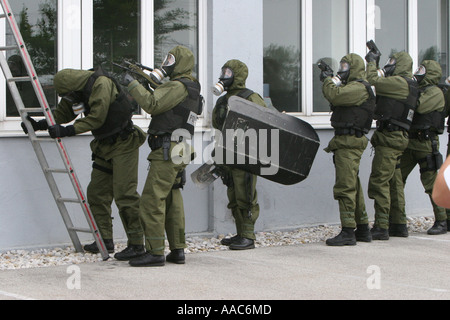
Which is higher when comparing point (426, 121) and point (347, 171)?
point (426, 121)

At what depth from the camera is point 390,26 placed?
9.80m

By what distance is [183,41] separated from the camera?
8148 millimetres

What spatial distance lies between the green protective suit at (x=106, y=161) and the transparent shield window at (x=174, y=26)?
1.64 metres

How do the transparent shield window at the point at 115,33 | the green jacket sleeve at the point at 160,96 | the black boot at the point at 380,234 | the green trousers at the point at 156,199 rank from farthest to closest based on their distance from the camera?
the black boot at the point at 380,234, the transparent shield window at the point at 115,33, the green trousers at the point at 156,199, the green jacket sleeve at the point at 160,96

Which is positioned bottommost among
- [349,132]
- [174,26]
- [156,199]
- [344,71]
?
[156,199]

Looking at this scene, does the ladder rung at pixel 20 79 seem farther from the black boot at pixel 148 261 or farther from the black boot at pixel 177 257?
the black boot at pixel 177 257

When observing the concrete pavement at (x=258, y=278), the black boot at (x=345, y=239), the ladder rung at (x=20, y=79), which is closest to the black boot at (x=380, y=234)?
the black boot at (x=345, y=239)

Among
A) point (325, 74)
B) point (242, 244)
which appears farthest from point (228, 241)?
point (325, 74)

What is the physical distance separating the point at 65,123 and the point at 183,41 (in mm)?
2006

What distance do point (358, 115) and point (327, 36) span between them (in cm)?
231

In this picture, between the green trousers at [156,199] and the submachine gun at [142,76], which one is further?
the submachine gun at [142,76]

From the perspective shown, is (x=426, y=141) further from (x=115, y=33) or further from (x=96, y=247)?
(x=96, y=247)

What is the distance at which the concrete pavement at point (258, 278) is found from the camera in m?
5.18
